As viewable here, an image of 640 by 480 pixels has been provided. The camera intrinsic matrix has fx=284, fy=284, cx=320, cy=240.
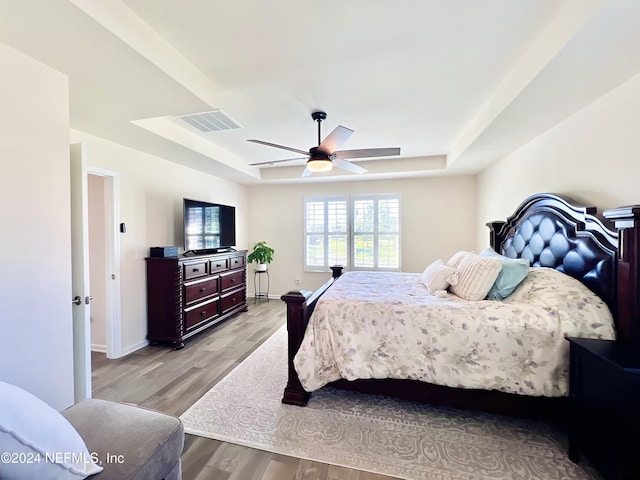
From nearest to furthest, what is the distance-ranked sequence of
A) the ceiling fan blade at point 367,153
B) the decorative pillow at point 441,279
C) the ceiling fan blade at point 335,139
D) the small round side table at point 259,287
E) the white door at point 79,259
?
1. the white door at point 79,259
2. the ceiling fan blade at point 335,139
3. the decorative pillow at point 441,279
4. the ceiling fan blade at point 367,153
5. the small round side table at point 259,287

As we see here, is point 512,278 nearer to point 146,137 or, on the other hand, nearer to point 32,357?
point 32,357

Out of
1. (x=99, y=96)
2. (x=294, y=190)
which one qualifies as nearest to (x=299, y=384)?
(x=99, y=96)

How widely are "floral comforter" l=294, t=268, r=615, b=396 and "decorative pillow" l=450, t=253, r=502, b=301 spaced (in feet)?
0.42

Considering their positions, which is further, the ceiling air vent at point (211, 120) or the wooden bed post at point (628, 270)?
the ceiling air vent at point (211, 120)

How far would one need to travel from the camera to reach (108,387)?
102 inches

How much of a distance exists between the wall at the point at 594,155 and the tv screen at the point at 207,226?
4.22m

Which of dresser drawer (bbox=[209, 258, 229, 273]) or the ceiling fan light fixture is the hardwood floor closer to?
dresser drawer (bbox=[209, 258, 229, 273])

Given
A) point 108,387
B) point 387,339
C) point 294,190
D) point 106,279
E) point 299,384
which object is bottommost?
point 108,387

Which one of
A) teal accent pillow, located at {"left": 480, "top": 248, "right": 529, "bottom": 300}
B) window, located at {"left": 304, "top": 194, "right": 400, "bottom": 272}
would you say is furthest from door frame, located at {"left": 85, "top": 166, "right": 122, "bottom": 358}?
teal accent pillow, located at {"left": 480, "top": 248, "right": 529, "bottom": 300}

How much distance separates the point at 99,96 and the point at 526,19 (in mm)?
2929

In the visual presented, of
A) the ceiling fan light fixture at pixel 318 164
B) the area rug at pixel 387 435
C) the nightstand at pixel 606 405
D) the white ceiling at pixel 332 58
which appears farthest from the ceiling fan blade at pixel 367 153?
the area rug at pixel 387 435

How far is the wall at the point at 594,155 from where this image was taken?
73.7 inches

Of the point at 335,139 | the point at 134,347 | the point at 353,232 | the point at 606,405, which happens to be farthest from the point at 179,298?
the point at 606,405

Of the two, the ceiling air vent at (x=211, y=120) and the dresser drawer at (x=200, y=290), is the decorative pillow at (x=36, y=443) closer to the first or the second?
the ceiling air vent at (x=211, y=120)
